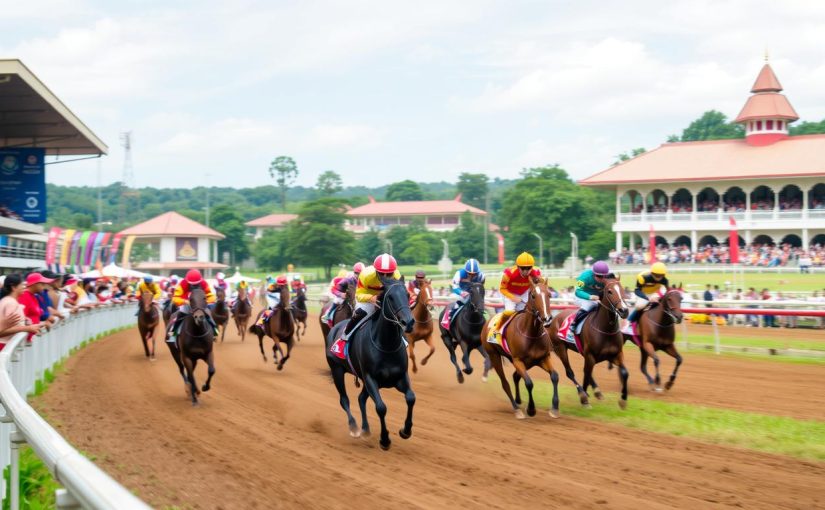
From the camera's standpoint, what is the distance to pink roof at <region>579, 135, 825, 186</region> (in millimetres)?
53844

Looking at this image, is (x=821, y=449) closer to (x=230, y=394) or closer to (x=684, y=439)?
(x=684, y=439)

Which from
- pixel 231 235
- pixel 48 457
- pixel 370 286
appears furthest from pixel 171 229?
pixel 48 457

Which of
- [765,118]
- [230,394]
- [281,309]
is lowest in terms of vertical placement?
[230,394]

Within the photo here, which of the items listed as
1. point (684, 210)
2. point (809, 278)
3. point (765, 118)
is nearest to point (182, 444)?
point (809, 278)

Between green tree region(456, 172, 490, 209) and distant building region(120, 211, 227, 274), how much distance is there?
54694 millimetres

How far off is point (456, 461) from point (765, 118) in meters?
59.2

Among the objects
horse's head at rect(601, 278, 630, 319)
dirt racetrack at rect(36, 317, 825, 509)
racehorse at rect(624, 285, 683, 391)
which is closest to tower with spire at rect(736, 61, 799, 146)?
dirt racetrack at rect(36, 317, 825, 509)

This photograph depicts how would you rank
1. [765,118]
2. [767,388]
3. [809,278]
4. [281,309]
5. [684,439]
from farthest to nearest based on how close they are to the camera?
[765,118] < [809,278] < [281,309] < [767,388] < [684,439]

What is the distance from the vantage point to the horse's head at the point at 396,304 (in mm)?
8344

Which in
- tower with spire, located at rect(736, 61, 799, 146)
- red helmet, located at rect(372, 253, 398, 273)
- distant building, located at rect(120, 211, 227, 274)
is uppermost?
tower with spire, located at rect(736, 61, 799, 146)

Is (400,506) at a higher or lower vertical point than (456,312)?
lower

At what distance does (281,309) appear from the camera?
56.5 ft

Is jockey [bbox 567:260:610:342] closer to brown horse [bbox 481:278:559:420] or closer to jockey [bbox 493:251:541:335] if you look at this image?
jockey [bbox 493:251:541:335]

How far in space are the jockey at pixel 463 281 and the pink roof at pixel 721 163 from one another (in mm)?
43489
